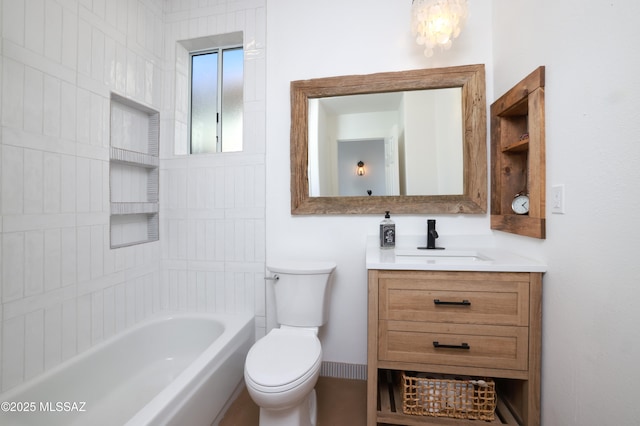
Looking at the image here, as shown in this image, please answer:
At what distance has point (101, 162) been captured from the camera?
1489 millimetres

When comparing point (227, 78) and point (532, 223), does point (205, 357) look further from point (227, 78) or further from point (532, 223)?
point (227, 78)

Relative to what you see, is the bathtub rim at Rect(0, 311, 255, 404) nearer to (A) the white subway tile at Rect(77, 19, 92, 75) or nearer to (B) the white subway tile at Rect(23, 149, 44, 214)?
(B) the white subway tile at Rect(23, 149, 44, 214)

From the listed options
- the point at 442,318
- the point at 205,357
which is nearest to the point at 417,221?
the point at 442,318

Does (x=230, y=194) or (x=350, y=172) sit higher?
(x=350, y=172)

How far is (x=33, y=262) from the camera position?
46.4 inches

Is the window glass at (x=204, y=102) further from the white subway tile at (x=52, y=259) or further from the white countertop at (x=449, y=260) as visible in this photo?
the white countertop at (x=449, y=260)

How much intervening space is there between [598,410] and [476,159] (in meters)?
1.19

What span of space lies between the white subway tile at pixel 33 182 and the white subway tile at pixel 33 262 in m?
0.12

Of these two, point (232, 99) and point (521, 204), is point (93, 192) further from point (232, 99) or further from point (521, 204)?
point (521, 204)

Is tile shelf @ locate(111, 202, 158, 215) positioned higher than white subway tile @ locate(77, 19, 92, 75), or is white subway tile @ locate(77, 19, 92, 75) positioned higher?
white subway tile @ locate(77, 19, 92, 75)

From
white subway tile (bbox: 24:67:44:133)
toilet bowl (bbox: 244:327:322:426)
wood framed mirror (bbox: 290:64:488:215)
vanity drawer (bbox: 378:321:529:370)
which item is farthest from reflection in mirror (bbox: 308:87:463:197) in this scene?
white subway tile (bbox: 24:67:44:133)

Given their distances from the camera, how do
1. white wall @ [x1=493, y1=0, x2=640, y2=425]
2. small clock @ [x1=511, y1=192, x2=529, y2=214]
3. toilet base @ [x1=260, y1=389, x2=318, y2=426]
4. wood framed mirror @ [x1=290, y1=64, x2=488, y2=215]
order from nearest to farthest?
white wall @ [x1=493, y1=0, x2=640, y2=425]
toilet base @ [x1=260, y1=389, x2=318, y2=426]
small clock @ [x1=511, y1=192, x2=529, y2=214]
wood framed mirror @ [x1=290, y1=64, x2=488, y2=215]

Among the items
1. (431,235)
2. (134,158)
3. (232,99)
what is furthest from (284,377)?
(232,99)

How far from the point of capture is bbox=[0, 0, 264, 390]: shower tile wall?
3.69 ft
